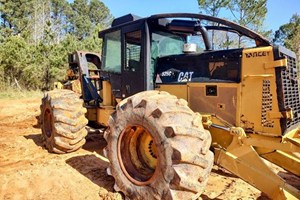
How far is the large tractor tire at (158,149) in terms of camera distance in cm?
326

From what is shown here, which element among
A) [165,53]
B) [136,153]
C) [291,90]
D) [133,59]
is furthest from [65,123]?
[291,90]

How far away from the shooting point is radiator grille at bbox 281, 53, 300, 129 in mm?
3768

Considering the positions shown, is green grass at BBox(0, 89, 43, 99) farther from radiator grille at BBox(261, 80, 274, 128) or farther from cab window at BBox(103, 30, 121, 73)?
radiator grille at BBox(261, 80, 274, 128)

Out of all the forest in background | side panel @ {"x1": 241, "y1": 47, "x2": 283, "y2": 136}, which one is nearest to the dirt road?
side panel @ {"x1": 241, "y1": 47, "x2": 283, "y2": 136}

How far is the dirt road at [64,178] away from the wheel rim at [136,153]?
404 millimetres

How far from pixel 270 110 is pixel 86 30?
1823 inches

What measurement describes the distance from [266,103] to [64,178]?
125 inches

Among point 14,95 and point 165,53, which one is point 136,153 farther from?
point 14,95

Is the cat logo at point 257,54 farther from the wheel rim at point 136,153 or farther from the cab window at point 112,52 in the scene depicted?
the cab window at point 112,52

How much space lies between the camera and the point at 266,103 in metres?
3.85

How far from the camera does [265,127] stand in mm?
3877

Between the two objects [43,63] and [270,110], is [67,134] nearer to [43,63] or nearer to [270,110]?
[270,110]

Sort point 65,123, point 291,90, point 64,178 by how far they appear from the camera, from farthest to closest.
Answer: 1. point 65,123
2. point 64,178
3. point 291,90

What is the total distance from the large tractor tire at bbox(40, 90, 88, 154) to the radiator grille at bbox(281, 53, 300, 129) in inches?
150
